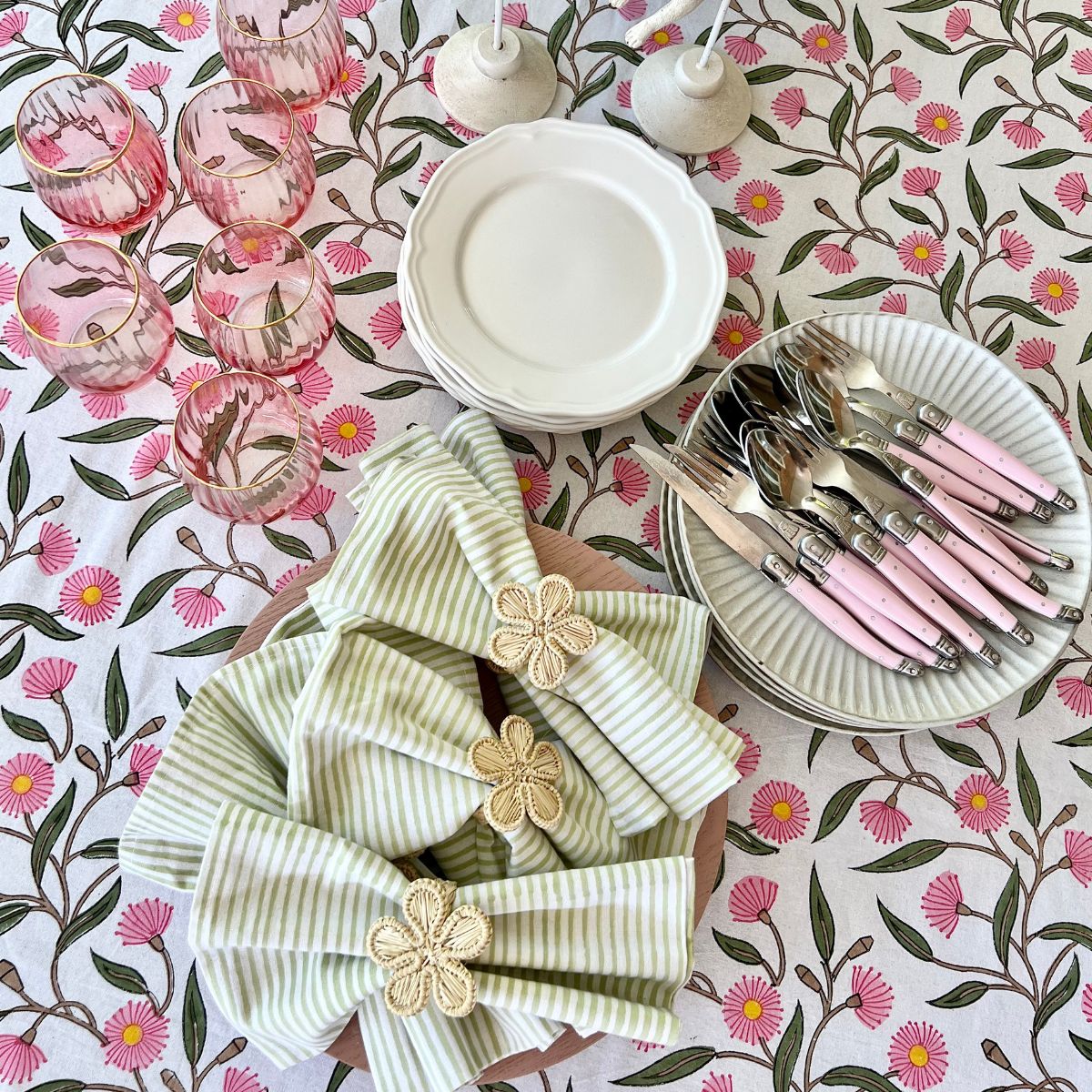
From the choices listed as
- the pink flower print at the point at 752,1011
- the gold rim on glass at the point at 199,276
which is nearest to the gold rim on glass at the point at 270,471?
the gold rim on glass at the point at 199,276

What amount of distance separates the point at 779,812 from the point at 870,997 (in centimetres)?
13

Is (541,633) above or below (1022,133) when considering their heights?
below

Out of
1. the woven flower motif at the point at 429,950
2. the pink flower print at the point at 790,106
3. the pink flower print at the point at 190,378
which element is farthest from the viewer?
the pink flower print at the point at 790,106

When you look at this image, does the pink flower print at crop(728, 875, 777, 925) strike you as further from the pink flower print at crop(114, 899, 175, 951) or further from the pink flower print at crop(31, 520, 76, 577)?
the pink flower print at crop(31, 520, 76, 577)

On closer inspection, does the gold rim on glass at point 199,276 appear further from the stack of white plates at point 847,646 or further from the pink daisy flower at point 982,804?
the pink daisy flower at point 982,804

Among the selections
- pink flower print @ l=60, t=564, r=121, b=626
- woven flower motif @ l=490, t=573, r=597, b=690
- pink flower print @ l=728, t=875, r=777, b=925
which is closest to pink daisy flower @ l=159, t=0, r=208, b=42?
pink flower print @ l=60, t=564, r=121, b=626

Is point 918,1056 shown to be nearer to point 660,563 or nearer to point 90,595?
point 660,563

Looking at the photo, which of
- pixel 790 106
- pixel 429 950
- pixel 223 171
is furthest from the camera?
pixel 790 106

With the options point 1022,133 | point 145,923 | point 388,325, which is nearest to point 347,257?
point 388,325

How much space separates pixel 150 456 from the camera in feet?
2.22

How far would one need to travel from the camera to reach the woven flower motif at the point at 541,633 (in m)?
0.54

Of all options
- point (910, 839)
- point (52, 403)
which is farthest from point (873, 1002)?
point (52, 403)

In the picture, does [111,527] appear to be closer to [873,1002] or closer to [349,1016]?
[349,1016]

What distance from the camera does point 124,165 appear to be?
0.65 m
